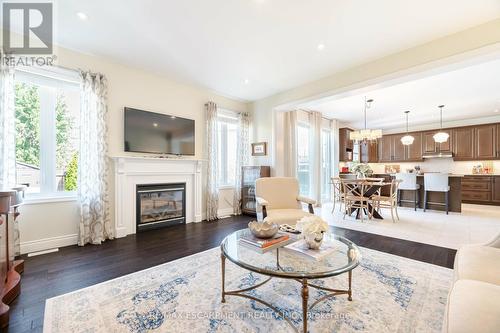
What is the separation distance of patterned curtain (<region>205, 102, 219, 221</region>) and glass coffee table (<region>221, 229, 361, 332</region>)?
277 centimetres

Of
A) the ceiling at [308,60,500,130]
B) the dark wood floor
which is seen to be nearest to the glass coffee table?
the dark wood floor

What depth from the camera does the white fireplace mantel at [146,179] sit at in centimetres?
352

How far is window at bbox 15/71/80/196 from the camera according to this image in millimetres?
2883

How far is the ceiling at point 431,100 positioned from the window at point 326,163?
2.18 feet

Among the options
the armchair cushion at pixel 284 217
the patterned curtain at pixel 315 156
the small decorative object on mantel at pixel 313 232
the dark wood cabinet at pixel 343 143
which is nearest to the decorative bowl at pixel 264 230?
the small decorative object on mantel at pixel 313 232

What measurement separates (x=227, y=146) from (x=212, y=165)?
0.71 meters

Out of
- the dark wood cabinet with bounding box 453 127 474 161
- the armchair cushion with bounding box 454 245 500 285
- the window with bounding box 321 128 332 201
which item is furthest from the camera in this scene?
the window with bounding box 321 128 332 201

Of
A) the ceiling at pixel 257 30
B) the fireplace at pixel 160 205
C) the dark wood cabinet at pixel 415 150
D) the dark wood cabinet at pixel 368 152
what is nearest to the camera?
the ceiling at pixel 257 30

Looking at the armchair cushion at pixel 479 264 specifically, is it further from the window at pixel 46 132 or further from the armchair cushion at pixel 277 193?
the window at pixel 46 132

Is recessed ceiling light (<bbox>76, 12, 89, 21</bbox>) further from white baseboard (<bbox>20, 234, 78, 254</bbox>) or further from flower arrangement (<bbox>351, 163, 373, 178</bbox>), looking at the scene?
flower arrangement (<bbox>351, 163, 373, 178</bbox>)

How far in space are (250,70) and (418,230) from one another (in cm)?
409

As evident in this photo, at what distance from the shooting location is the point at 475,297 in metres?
1.04

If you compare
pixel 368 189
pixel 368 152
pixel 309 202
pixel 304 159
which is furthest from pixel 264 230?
pixel 368 152

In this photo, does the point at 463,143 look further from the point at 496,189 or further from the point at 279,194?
the point at 279,194
